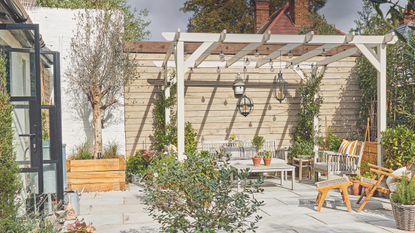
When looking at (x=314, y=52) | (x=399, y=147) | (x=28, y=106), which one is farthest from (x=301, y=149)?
(x=28, y=106)

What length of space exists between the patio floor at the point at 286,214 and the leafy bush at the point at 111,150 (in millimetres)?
890

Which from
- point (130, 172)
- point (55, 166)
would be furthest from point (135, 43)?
point (55, 166)

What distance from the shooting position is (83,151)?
6855 mm

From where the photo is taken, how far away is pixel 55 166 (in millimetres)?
4273

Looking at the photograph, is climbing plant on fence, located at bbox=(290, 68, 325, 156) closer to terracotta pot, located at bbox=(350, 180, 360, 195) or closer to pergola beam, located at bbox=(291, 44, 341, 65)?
pergola beam, located at bbox=(291, 44, 341, 65)

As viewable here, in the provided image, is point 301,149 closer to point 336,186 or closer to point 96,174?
point 336,186

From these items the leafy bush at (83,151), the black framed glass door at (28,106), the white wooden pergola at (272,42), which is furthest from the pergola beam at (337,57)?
the black framed glass door at (28,106)

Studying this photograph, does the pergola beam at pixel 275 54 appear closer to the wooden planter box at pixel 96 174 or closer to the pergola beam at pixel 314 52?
the pergola beam at pixel 314 52

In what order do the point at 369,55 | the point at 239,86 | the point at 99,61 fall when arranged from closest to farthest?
1. the point at 369,55
2. the point at 99,61
3. the point at 239,86

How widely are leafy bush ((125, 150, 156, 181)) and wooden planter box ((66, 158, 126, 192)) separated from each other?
0.85 m

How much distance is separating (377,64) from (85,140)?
19.2 ft

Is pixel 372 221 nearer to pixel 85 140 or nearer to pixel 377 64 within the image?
pixel 377 64

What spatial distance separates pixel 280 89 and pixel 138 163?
367 cm

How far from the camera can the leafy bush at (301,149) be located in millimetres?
7809
